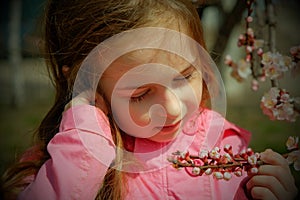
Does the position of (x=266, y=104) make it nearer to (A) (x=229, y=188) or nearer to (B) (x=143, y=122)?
(A) (x=229, y=188)

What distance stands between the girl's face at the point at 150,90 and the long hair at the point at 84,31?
0.19 feet

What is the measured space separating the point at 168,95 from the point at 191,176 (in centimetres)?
20

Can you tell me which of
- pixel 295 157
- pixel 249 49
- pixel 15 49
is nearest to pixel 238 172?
pixel 295 157

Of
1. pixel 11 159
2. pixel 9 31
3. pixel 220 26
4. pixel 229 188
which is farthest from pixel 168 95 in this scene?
pixel 9 31

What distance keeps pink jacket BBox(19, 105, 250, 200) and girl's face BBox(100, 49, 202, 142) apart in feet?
0.18

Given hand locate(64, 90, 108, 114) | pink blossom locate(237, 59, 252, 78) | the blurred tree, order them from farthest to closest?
the blurred tree, pink blossom locate(237, 59, 252, 78), hand locate(64, 90, 108, 114)

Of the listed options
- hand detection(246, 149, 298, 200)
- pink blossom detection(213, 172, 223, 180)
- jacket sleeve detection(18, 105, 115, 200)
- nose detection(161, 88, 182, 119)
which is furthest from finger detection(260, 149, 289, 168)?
jacket sleeve detection(18, 105, 115, 200)

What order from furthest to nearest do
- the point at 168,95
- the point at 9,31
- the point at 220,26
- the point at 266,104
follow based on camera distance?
the point at 9,31 < the point at 220,26 < the point at 266,104 < the point at 168,95

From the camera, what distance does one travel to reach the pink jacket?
38.2 inches

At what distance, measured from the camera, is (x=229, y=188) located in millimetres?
1087

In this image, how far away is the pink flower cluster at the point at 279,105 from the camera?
1.16m

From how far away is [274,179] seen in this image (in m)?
1.03

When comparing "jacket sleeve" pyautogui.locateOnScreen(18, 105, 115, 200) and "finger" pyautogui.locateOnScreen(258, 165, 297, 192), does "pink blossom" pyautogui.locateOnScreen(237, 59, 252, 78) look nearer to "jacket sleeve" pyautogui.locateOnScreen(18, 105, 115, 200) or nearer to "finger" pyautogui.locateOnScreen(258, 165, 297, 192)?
"finger" pyautogui.locateOnScreen(258, 165, 297, 192)

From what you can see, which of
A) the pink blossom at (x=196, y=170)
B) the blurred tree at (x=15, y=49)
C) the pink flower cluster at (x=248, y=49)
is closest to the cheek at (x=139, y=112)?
the pink blossom at (x=196, y=170)
